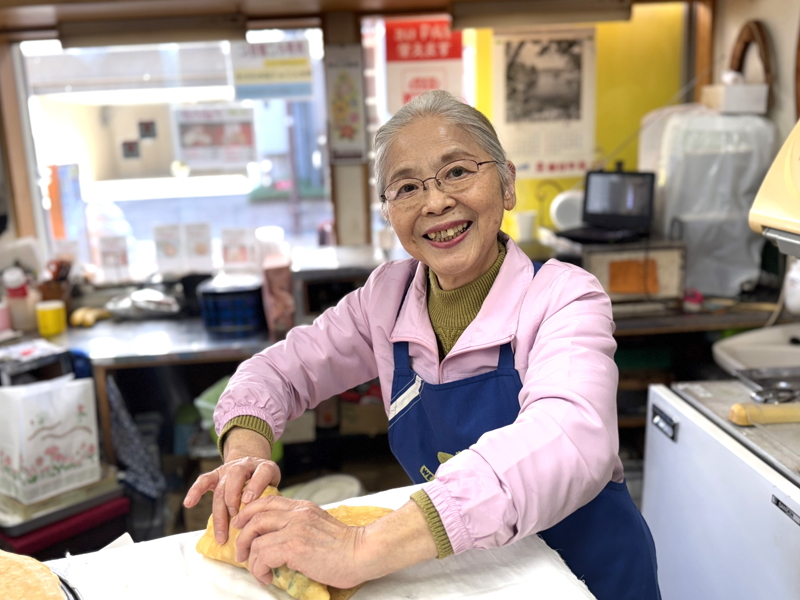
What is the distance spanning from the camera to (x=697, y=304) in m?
2.99

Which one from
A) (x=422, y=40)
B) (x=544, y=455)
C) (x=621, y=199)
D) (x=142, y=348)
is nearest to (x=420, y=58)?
(x=422, y=40)

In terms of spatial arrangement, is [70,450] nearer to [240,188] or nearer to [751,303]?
[240,188]

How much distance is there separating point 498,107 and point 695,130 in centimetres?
93

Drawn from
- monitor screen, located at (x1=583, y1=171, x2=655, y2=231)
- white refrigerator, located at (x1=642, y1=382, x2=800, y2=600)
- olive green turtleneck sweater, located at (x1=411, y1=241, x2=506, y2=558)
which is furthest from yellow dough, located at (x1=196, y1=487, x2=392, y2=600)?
monitor screen, located at (x1=583, y1=171, x2=655, y2=231)

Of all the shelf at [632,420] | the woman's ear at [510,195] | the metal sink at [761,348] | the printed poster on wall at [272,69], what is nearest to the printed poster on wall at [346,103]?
the printed poster on wall at [272,69]

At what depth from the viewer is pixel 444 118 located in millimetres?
1316

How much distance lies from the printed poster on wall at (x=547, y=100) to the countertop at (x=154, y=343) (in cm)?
156

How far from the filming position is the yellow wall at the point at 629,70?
11.3 feet

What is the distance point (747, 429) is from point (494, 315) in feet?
2.49

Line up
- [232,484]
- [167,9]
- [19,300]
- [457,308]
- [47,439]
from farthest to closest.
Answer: [19,300], [167,9], [47,439], [457,308], [232,484]

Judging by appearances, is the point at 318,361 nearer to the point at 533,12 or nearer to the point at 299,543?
the point at 299,543

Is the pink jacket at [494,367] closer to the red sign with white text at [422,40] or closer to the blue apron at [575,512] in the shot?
the blue apron at [575,512]

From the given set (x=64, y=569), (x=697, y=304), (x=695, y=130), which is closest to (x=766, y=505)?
(x=64, y=569)

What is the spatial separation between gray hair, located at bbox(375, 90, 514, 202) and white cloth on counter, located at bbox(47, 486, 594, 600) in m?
0.69
